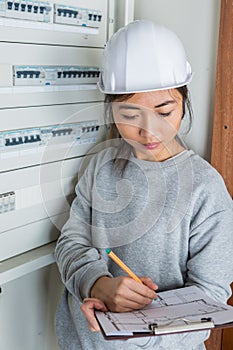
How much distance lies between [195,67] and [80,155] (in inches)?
14.2

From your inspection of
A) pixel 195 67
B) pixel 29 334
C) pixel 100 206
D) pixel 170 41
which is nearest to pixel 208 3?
pixel 195 67

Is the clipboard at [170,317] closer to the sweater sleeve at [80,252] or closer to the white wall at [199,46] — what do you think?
the sweater sleeve at [80,252]

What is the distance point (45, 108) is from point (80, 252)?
333mm

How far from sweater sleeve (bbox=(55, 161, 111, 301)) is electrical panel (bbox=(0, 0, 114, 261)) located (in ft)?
0.19

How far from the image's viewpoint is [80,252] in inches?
45.3

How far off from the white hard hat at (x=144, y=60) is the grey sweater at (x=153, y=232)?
0.61ft

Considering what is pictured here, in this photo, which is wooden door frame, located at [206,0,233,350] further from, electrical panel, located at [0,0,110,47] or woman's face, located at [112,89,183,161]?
electrical panel, located at [0,0,110,47]

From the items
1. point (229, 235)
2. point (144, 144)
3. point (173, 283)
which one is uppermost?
point (144, 144)

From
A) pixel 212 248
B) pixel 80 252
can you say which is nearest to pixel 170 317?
pixel 212 248

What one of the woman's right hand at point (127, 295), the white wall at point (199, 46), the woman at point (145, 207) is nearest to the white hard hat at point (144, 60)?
the woman at point (145, 207)

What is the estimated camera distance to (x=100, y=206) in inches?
45.7

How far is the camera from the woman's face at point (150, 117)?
3.32 ft

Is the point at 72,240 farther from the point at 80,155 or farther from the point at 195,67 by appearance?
the point at 195,67

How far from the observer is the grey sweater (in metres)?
1.05
